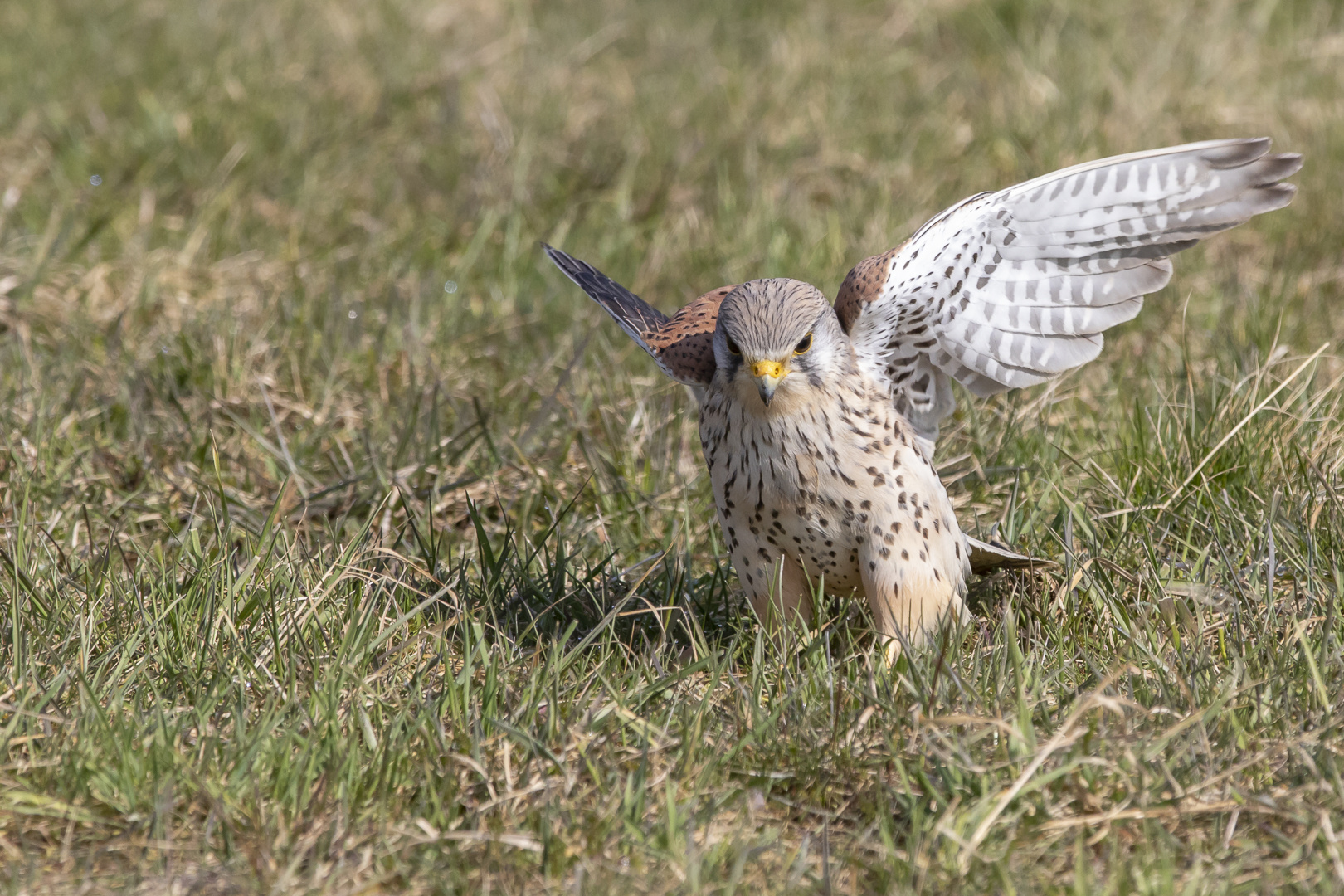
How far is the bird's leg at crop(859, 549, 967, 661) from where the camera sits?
3846mm

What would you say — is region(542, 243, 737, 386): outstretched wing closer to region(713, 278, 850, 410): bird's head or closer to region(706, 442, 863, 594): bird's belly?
Answer: region(713, 278, 850, 410): bird's head

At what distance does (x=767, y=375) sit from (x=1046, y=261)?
37.9 inches

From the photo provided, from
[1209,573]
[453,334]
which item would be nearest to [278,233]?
[453,334]

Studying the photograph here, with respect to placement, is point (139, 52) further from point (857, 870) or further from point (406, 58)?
point (857, 870)

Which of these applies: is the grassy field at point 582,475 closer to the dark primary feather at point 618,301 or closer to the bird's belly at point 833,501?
the bird's belly at point 833,501

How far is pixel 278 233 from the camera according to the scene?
686 cm

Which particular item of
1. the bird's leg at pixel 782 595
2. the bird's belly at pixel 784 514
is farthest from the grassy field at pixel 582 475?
the bird's belly at pixel 784 514

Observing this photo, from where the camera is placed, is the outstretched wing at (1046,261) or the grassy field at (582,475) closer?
the grassy field at (582,475)

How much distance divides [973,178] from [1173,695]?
4286mm

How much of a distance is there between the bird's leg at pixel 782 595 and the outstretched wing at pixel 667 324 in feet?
1.79

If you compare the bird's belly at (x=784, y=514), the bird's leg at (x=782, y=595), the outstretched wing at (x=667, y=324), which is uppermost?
the outstretched wing at (x=667, y=324)

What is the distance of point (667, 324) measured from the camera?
4.32 metres

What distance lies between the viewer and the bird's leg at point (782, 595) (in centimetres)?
391

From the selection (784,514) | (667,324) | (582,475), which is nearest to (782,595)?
(784,514)
